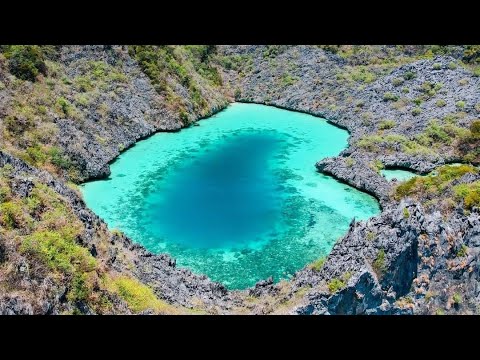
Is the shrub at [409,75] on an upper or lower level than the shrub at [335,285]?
upper

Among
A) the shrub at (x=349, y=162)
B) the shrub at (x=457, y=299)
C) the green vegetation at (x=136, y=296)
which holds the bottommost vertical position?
the shrub at (x=349, y=162)

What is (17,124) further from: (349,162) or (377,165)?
(377,165)

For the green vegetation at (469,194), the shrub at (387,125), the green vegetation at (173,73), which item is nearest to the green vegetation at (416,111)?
the shrub at (387,125)

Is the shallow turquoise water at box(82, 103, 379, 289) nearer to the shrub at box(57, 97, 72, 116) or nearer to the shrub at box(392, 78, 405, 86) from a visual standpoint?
the shrub at box(57, 97, 72, 116)

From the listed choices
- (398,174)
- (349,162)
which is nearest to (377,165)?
(398,174)

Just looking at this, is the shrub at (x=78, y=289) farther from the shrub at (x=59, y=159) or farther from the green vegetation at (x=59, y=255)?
the shrub at (x=59, y=159)
